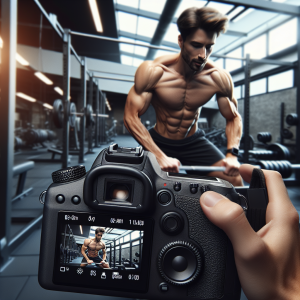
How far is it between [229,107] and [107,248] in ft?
2.04

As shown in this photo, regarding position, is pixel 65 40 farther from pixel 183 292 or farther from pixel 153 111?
pixel 183 292

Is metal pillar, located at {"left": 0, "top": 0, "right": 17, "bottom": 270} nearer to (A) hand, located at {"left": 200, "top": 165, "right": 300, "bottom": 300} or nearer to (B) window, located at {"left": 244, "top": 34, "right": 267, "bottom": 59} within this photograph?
(A) hand, located at {"left": 200, "top": 165, "right": 300, "bottom": 300}

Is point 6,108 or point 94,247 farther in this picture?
point 6,108

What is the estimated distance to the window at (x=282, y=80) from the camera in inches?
155

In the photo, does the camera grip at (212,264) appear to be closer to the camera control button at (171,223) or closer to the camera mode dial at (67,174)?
the camera control button at (171,223)

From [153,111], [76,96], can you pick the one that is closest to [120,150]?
[153,111]

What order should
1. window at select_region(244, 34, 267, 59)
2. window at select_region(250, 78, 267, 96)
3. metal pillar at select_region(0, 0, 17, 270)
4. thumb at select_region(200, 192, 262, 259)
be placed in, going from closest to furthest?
thumb at select_region(200, 192, 262, 259), metal pillar at select_region(0, 0, 17, 270), window at select_region(244, 34, 267, 59), window at select_region(250, 78, 267, 96)

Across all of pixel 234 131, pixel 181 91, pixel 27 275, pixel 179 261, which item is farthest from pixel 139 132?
pixel 27 275

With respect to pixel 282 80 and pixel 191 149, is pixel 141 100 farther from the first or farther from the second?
pixel 282 80

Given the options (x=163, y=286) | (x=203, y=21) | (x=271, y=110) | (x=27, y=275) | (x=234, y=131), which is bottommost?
(x=27, y=275)

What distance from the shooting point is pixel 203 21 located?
0.54 m

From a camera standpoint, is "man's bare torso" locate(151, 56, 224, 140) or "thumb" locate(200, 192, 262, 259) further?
"man's bare torso" locate(151, 56, 224, 140)

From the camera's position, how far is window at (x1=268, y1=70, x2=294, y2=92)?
3932 mm

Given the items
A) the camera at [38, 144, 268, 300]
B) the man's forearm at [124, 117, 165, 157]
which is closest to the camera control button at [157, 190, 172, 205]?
the camera at [38, 144, 268, 300]
